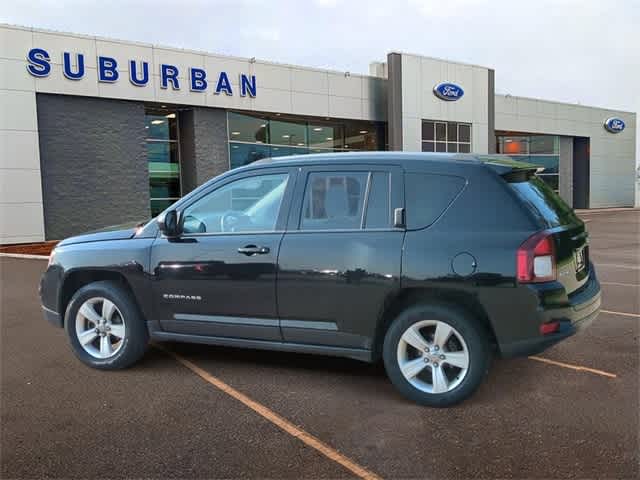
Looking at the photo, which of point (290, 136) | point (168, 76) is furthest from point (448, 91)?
point (168, 76)

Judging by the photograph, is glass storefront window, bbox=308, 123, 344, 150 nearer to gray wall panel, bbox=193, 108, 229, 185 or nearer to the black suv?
gray wall panel, bbox=193, 108, 229, 185

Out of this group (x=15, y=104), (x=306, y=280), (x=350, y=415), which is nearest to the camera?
(x=350, y=415)

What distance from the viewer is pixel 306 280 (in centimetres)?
424

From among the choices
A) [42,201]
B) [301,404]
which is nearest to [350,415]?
[301,404]

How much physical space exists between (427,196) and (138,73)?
56.9 feet

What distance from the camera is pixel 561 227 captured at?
404 centimetres

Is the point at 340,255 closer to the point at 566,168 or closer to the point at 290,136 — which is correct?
the point at 290,136

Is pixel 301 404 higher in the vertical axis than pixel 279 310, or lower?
lower

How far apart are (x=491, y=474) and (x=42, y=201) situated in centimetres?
1771

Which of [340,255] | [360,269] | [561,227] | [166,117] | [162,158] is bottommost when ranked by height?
[360,269]

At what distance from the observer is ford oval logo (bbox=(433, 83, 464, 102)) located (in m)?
26.6

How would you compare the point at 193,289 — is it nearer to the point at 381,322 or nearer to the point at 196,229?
the point at 196,229

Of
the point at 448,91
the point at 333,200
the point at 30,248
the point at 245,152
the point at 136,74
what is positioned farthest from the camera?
the point at 448,91

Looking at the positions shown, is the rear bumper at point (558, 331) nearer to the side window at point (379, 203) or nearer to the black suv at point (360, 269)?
the black suv at point (360, 269)
